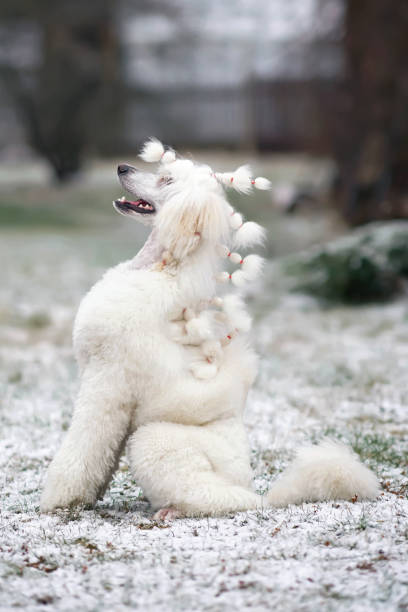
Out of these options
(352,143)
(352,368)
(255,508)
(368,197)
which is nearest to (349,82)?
(352,143)

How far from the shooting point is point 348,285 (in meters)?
10.1

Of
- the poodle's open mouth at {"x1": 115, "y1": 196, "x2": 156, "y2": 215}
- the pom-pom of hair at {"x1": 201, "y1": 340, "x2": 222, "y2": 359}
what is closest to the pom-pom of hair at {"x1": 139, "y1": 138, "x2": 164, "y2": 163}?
the poodle's open mouth at {"x1": 115, "y1": 196, "x2": 156, "y2": 215}

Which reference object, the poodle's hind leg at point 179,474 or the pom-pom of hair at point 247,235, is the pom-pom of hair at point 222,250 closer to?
the pom-pom of hair at point 247,235

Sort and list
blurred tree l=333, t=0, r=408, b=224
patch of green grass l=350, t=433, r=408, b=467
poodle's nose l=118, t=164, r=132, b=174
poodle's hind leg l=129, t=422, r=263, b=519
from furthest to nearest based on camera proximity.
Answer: blurred tree l=333, t=0, r=408, b=224
patch of green grass l=350, t=433, r=408, b=467
poodle's nose l=118, t=164, r=132, b=174
poodle's hind leg l=129, t=422, r=263, b=519

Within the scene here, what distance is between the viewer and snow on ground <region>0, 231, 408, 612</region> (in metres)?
2.76

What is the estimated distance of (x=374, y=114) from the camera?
47.9 feet

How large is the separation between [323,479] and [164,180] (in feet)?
5.10

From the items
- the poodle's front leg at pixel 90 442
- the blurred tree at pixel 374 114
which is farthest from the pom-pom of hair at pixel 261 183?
the blurred tree at pixel 374 114

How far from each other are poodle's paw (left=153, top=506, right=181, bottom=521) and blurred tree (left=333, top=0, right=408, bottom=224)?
9.83 m

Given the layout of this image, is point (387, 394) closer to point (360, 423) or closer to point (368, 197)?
point (360, 423)

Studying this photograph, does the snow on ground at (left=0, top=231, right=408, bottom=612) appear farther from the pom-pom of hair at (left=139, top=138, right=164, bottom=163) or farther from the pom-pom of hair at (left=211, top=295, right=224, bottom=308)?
the pom-pom of hair at (left=139, top=138, right=164, bottom=163)

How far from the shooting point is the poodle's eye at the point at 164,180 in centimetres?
370

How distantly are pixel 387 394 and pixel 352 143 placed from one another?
10133mm

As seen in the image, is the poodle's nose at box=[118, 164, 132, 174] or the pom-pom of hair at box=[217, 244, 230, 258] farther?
the poodle's nose at box=[118, 164, 132, 174]
